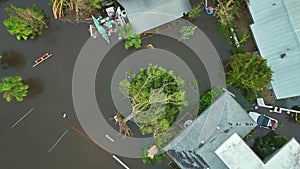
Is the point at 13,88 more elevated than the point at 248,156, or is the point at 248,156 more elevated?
the point at 13,88

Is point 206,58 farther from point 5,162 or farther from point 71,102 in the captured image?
point 5,162

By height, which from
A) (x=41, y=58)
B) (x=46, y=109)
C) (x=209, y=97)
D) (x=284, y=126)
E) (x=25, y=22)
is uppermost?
(x=25, y=22)

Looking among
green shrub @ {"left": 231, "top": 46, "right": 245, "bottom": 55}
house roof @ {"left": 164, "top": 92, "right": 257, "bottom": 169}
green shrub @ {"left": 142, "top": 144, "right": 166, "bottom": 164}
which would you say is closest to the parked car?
house roof @ {"left": 164, "top": 92, "right": 257, "bottom": 169}

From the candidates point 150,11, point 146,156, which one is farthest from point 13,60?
point 146,156

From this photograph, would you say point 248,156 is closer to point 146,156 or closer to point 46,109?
point 146,156

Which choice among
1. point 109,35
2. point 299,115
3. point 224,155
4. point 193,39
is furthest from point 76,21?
point 299,115

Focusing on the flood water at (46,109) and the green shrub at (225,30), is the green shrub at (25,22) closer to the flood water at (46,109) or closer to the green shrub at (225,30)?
the flood water at (46,109)

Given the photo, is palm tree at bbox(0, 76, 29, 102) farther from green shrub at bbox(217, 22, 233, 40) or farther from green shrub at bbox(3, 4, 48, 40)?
green shrub at bbox(217, 22, 233, 40)
